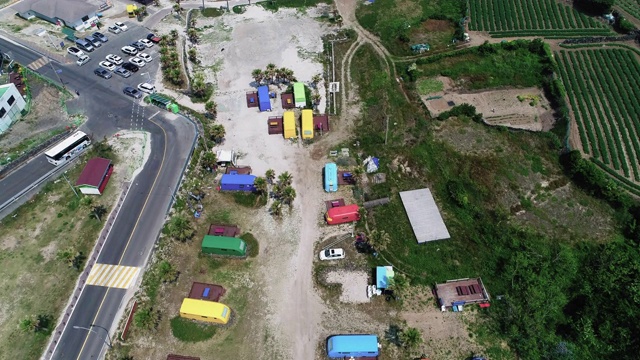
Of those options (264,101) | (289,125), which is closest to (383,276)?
(289,125)

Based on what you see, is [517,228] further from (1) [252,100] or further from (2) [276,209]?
(1) [252,100]

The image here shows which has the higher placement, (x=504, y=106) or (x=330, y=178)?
(x=504, y=106)

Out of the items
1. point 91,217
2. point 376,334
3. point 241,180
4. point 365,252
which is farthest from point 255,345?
point 91,217

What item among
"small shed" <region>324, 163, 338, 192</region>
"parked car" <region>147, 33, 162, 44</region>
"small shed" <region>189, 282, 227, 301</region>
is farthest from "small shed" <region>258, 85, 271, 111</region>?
"small shed" <region>189, 282, 227, 301</region>

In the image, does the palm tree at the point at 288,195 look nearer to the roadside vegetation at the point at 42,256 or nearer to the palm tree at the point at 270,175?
the palm tree at the point at 270,175

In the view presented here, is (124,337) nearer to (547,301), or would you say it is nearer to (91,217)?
(91,217)

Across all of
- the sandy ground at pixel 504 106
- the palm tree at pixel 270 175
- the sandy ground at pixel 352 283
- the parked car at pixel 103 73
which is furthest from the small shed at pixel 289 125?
the parked car at pixel 103 73

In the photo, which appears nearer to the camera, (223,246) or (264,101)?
(223,246)

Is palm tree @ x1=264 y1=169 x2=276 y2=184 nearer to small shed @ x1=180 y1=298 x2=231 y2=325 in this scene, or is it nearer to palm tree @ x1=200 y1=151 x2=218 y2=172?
palm tree @ x1=200 y1=151 x2=218 y2=172
